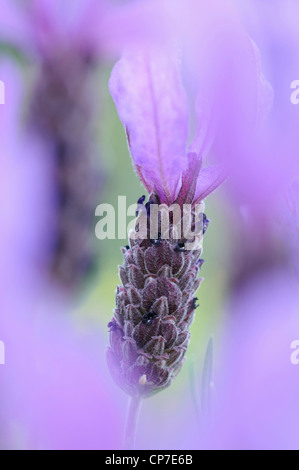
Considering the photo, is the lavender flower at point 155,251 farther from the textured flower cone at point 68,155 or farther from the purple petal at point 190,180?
the textured flower cone at point 68,155

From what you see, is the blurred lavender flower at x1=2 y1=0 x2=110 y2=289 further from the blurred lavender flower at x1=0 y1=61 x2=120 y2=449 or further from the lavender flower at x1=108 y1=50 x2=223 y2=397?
the lavender flower at x1=108 y1=50 x2=223 y2=397

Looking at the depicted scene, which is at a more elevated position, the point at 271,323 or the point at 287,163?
the point at 287,163

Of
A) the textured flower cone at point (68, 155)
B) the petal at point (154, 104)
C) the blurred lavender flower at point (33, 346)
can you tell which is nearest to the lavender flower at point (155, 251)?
the petal at point (154, 104)

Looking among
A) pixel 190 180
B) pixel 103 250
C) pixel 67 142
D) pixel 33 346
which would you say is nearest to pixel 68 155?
pixel 67 142

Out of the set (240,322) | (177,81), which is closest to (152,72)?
(177,81)

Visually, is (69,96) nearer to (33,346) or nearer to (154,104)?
(33,346)
